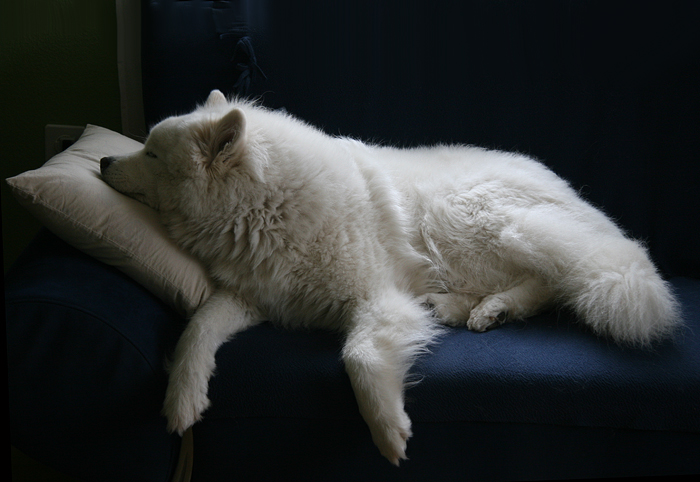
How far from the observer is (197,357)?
4.70 ft

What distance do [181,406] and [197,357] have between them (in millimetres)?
147

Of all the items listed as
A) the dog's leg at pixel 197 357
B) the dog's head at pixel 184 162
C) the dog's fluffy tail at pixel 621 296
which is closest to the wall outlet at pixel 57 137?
the dog's head at pixel 184 162

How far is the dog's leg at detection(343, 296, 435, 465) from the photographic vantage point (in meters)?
1.34

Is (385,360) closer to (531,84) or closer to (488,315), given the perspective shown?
(488,315)

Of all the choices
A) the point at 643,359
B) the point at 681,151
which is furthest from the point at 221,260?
the point at 681,151

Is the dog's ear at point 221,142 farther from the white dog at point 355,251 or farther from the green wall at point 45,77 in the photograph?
the green wall at point 45,77

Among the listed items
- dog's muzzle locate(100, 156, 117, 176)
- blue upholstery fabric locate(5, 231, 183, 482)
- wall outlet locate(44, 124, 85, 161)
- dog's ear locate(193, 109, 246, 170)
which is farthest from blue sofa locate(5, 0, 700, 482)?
wall outlet locate(44, 124, 85, 161)

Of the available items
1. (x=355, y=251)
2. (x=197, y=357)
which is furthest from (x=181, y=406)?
(x=355, y=251)

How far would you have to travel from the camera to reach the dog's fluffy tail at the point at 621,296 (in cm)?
158

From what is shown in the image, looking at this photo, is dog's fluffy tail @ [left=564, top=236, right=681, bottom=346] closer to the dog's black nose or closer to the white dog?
the white dog

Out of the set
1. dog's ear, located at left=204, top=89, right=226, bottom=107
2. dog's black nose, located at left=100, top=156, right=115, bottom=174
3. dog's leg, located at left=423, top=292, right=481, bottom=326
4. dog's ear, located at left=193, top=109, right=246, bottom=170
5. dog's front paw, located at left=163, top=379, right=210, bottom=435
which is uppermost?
dog's ear, located at left=204, top=89, right=226, bottom=107

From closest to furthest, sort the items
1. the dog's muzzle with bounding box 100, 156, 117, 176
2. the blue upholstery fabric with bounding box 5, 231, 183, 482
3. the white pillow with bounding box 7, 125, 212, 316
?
the blue upholstery fabric with bounding box 5, 231, 183, 482, the white pillow with bounding box 7, 125, 212, 316, the dog's muzzle with bounding box 100, 156, 117, 176

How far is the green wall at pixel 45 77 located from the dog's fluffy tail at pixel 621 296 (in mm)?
2626

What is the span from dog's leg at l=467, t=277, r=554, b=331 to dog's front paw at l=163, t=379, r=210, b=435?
3.25 ft
